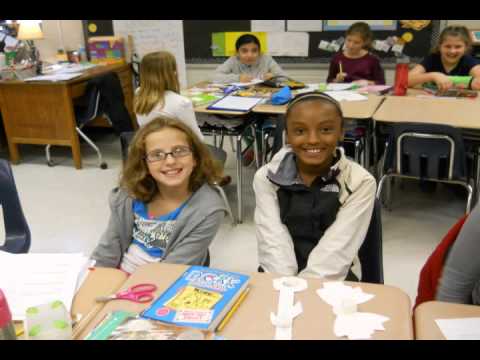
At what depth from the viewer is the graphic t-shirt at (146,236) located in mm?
1552

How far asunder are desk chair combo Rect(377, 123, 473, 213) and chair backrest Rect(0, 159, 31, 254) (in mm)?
1830

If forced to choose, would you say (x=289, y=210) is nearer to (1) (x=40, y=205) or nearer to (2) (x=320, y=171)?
(2) (x=320, y=171)

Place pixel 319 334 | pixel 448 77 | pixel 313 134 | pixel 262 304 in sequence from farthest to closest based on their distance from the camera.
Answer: pixel 448 77, pixel 313 134, pixel 262 304, pixel 319 334

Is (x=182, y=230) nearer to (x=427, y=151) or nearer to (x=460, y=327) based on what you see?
(x=460, y=327)

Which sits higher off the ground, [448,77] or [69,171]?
[448,77]

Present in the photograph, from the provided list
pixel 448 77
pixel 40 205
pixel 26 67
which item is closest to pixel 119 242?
pixel 40 205

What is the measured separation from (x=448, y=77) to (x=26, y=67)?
11.3 ft

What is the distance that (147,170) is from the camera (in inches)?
63.6

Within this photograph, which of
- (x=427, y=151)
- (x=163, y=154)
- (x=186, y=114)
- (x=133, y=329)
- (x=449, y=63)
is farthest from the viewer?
(x=449, y=63)

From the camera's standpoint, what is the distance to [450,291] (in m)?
1.14

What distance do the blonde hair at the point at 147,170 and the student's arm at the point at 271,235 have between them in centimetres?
20

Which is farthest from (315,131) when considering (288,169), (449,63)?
(449,63)

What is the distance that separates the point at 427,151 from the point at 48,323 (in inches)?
82.3

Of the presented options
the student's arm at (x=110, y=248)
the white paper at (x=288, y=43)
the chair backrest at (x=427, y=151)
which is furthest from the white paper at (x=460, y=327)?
the white paper at (x=288, y=43)
